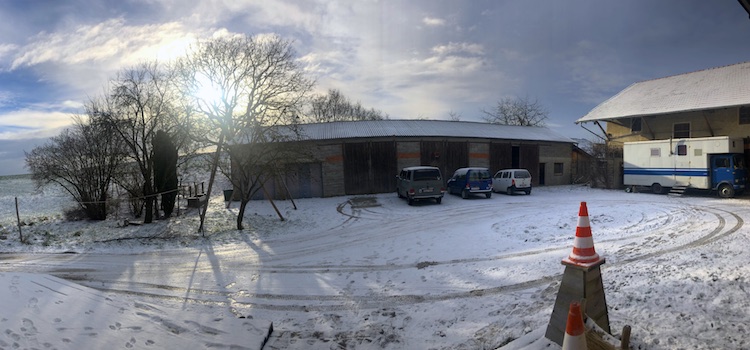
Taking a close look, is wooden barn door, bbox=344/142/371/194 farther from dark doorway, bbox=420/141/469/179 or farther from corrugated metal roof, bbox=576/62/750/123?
corrugated metal roof, bbox=576/62/750/123

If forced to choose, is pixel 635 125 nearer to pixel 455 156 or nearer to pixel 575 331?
pixel 455 156

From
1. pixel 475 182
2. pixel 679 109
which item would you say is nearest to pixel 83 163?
pixel 475 182

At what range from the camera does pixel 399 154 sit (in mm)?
25219

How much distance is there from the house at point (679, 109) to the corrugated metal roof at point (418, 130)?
4.01 metres

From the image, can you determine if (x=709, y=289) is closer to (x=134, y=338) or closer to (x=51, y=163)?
Result: (x=134, y=338)

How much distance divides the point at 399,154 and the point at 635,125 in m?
17.3

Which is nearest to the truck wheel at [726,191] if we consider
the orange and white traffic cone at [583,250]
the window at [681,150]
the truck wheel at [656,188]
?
the window at [681,150]

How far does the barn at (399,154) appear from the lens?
24.3m

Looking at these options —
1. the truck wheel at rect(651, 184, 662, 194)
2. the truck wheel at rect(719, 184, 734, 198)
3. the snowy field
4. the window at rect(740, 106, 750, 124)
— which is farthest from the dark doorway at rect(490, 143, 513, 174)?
the snowy field

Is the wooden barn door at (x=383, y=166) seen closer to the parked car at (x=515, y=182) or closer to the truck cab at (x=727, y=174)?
the parked car at (x=515, y=182)

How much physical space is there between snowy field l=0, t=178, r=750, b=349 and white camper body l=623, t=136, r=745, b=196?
523 cm

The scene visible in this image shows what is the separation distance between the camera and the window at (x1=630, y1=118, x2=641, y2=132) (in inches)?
994

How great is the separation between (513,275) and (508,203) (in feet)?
39.9

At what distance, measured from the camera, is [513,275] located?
654 cm
